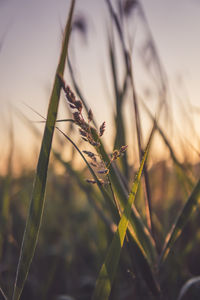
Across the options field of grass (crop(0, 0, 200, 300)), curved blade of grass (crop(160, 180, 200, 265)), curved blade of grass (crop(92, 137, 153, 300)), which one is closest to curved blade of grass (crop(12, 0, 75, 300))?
field of grass (crop(0, 0, 200, 300))

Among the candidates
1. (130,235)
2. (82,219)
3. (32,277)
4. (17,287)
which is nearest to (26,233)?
(17,287)

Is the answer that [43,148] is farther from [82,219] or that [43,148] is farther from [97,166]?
[82,219]

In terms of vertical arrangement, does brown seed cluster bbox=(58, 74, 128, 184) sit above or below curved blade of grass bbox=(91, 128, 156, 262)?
above

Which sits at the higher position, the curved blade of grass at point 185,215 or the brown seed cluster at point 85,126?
the brown seed cluster at point 85,126

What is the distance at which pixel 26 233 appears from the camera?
0.46 metres

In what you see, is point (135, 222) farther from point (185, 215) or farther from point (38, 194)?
point (38, 194)

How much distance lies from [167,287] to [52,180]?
1.21 metres

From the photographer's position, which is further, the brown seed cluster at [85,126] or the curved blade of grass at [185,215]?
A: the curved blade of grass at [185,215]

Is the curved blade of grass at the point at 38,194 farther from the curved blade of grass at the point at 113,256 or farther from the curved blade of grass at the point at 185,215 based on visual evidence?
the curved blade of grass at the point at 185,215

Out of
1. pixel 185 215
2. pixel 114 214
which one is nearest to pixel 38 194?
pixel 114 214

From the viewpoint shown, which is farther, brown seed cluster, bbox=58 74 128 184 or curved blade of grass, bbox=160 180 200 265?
curved blade of grass, bbox=160 180 200 265

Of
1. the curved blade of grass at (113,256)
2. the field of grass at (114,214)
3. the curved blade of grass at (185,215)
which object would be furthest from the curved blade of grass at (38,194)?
the curved blade of grass at (185,215)

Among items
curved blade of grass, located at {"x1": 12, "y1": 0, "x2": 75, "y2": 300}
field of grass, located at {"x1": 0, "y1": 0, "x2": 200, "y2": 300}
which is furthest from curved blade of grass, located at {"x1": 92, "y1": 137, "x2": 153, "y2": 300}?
curved blade of grass, located at {"x1": 12, "y1": 0, "x2": 75, "y2": 300}

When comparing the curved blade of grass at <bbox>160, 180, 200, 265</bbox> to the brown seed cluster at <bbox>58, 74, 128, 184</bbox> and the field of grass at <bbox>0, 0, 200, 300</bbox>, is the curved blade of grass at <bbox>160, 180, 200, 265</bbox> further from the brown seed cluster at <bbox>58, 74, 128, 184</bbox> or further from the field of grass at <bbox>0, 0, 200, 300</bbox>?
the brown seed cluster at <bbox>58, 74, 128, 184</bbox>
